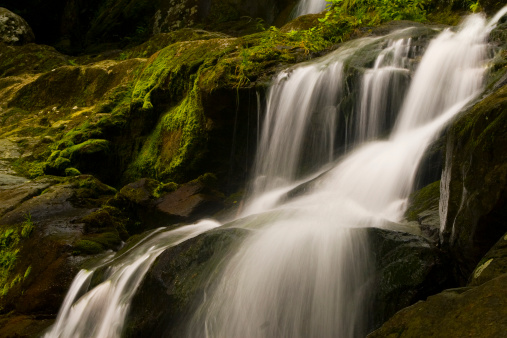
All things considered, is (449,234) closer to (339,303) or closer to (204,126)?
(339,303)

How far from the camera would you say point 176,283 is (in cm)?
374

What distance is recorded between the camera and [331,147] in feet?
20.4

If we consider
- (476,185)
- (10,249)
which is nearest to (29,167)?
(10,249)

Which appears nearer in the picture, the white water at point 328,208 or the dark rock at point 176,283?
the white water at point 328,208

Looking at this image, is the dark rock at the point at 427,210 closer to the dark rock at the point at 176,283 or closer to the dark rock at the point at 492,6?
the dark rock at the point at 176,283

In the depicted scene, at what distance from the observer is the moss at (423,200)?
3.90m

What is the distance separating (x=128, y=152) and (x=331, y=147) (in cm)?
443

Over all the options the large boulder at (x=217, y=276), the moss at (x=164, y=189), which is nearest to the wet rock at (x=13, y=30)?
the moss at (x=164, y=189)

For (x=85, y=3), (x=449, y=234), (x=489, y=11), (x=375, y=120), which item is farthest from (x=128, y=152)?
(x=85, y=3)

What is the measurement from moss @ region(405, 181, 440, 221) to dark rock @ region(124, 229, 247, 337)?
1.36m

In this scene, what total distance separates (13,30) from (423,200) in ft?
55.1

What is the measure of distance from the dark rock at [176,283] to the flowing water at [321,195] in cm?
13

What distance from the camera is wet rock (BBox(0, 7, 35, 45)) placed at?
16703 mm

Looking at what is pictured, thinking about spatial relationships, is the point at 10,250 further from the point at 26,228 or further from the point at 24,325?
the point at 24,325
